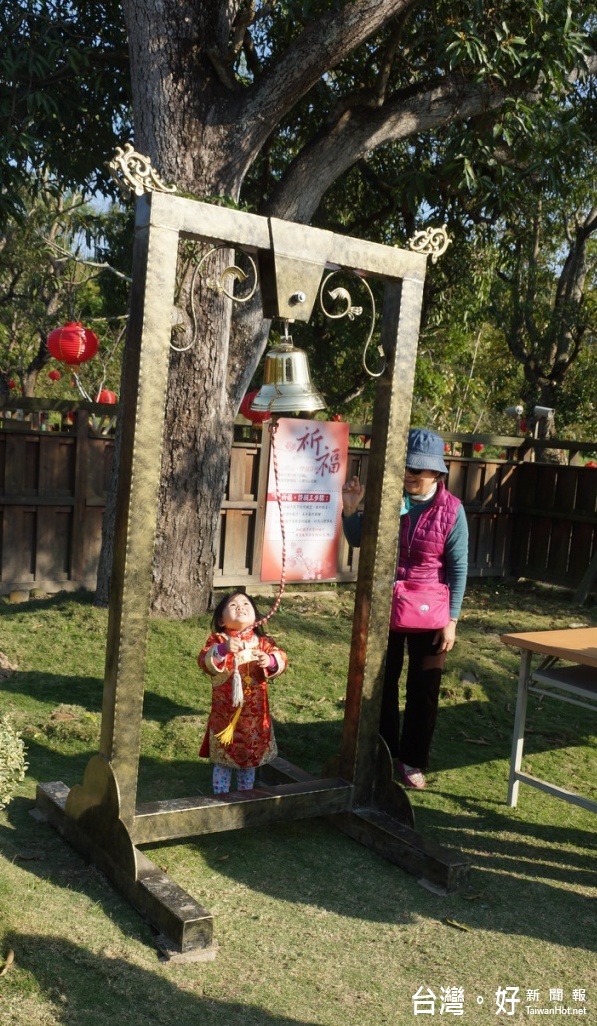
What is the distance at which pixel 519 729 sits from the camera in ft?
15.8

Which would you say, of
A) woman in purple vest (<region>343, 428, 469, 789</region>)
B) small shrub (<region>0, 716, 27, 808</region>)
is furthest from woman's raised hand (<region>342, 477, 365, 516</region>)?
small shrub (<region>0, 716, 27, 808</region>)

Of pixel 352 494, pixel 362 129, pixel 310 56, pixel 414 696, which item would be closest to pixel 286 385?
pixel 352 494

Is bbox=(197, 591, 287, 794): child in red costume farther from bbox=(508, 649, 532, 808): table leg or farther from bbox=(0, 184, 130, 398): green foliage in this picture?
bbox=(0, 184, 130, 398): green foliage

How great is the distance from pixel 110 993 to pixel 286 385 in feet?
7.29

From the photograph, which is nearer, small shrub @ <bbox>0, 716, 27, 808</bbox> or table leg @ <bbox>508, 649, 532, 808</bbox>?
small shrub @ <bbox>0, 716, 27, 808</bbox>

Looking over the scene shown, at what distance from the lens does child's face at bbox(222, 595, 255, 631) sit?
4.16 m

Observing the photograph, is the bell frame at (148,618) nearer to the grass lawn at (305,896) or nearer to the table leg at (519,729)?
the grass lawn at (305,896)

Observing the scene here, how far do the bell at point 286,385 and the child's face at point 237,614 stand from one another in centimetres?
94

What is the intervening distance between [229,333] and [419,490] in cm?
321

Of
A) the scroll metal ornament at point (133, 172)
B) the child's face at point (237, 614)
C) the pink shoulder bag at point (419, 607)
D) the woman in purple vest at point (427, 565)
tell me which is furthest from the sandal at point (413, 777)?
the scroll metal ornament at point (133, 172)

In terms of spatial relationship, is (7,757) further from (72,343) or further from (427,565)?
(72,343)

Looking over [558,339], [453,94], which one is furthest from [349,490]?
[558,339]

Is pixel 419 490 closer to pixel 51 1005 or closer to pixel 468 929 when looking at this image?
pixel 468 929

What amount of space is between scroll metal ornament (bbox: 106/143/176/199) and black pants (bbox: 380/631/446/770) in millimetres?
2609
